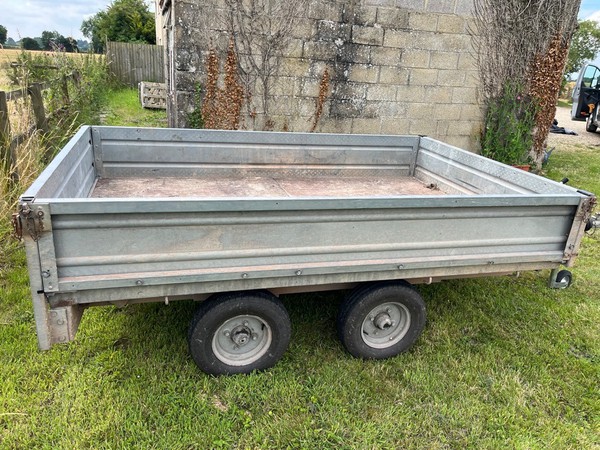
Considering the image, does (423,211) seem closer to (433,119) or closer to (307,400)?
(307,400)

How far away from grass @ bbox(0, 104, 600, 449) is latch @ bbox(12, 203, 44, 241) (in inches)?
45.1

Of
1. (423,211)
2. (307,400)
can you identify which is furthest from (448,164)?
(307,400)

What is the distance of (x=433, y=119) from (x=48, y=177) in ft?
20.0

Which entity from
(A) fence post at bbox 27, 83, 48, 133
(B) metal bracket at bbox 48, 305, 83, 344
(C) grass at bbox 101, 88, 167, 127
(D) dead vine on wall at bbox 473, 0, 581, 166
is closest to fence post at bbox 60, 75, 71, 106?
(C) grass at bbox 101, 88, 167, 127

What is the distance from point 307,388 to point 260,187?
197cm

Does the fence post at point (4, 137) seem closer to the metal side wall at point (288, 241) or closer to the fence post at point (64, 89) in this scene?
the metal side wall at point (288, 241)

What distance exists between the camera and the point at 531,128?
26.6 feet

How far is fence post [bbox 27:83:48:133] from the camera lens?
17.9 ft

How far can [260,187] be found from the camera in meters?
4.24

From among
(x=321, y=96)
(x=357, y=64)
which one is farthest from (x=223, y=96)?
(x=357, y=64)

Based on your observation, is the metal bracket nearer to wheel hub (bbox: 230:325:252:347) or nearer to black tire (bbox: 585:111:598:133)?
wheel hub (bbox: 230:325:252:347)

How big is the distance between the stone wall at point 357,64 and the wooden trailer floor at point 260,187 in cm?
214

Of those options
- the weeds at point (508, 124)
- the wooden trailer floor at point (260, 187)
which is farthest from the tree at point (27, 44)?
the weeds at point (508, 124)

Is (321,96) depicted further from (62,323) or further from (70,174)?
(62,323)
